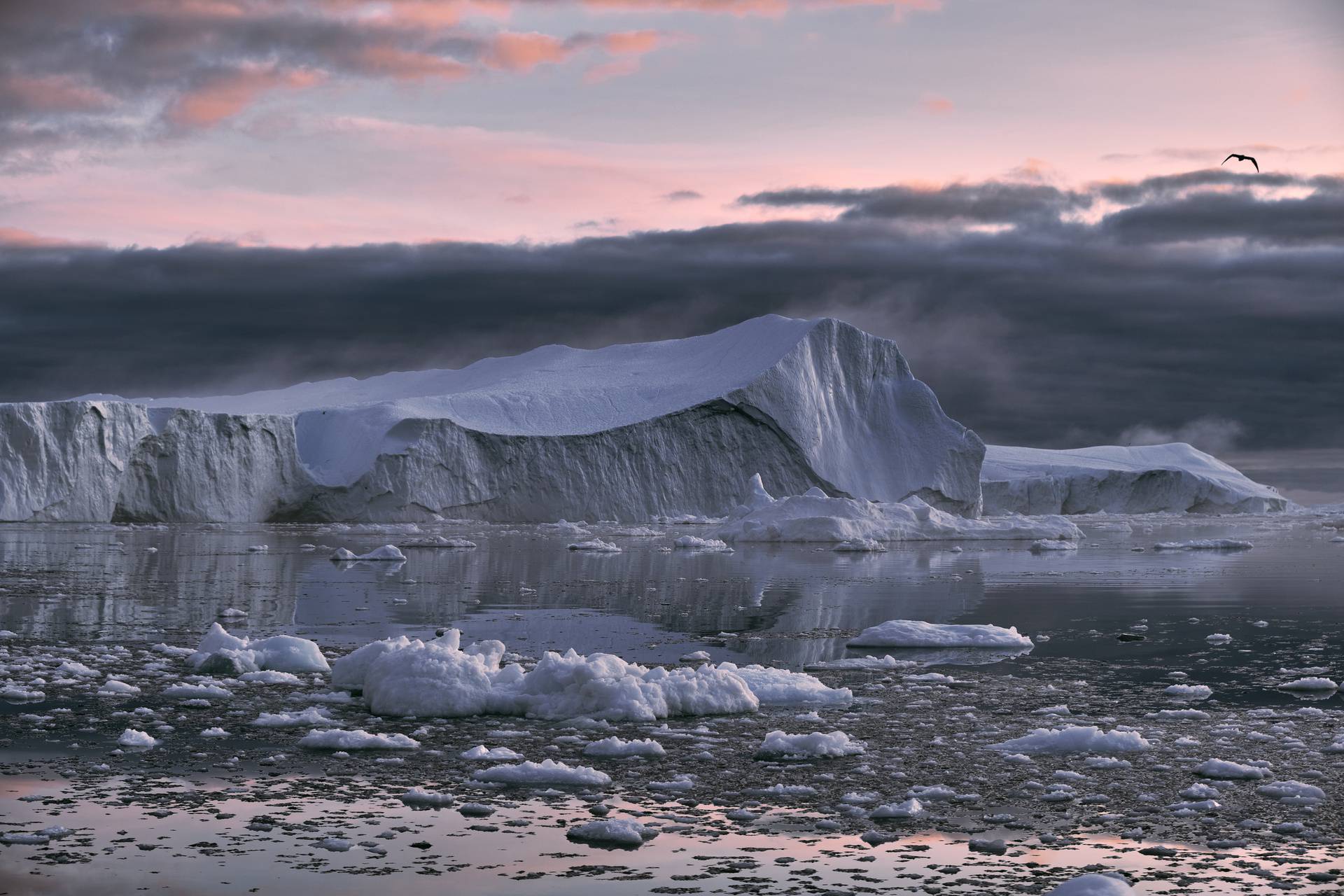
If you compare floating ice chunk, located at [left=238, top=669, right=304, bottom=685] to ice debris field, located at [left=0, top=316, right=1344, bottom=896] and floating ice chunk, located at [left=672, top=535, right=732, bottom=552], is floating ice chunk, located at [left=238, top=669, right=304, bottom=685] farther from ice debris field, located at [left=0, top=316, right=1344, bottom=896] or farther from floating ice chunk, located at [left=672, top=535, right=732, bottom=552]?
floating ice chunk, located at [left=672, top=535, right=732, bottom=552]

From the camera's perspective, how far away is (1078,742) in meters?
6.65

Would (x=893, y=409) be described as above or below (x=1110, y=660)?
above

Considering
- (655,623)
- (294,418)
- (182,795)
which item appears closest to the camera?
(182,795)

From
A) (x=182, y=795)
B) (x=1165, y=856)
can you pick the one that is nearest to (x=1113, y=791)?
(x=1165, y=856)

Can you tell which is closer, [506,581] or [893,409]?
[506,581]

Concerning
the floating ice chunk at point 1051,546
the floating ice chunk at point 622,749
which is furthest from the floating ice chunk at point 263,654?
the floating ice chunk at point 1051,546

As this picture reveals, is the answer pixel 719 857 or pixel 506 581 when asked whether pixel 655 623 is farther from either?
pixel 719 857

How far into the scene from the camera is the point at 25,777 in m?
5.67

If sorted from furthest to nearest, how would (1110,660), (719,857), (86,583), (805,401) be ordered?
1. (805,401)
2. (86,583)
3. (1110,660)
4. (719,857)

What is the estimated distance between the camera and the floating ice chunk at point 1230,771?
6.02m

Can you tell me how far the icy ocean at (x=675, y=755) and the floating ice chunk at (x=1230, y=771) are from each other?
2 cm

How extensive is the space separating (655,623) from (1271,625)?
5.98 meters

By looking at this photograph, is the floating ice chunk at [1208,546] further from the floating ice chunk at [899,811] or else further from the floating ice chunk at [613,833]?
the floating ice chunk at [613,833]

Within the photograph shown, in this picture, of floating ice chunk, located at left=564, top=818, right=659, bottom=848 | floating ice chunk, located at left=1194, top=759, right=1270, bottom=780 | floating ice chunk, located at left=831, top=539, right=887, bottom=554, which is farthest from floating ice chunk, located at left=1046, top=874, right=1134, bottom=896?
floating ice chunk, located at left=831, top=539, right=887, bottom=554
